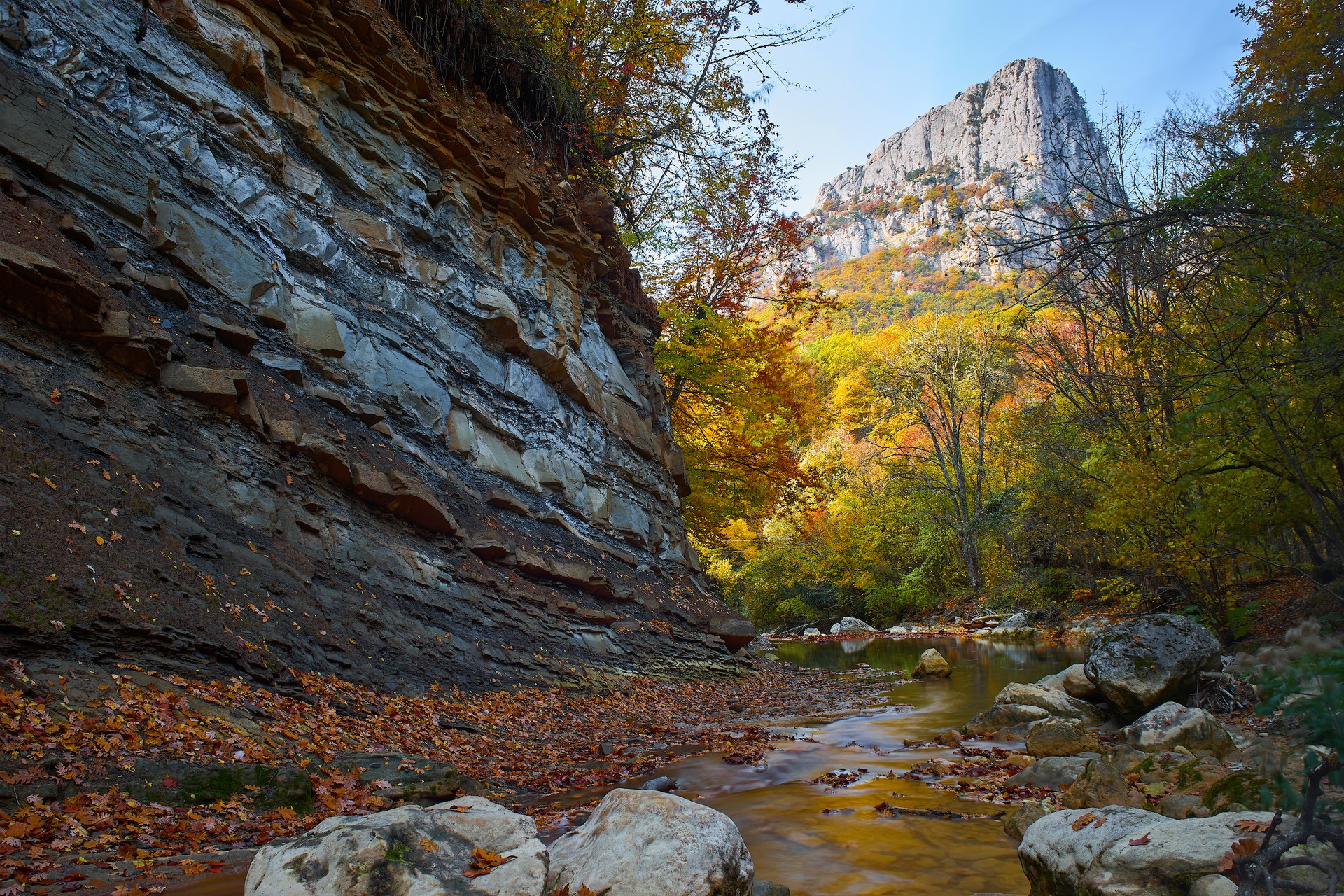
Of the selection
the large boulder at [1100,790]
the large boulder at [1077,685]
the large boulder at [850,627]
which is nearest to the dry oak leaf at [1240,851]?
the large boulder at [1100,790]

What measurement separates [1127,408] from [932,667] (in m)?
7.97

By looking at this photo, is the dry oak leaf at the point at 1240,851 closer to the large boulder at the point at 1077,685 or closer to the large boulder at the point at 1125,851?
the large boulder at the point at 1125,851

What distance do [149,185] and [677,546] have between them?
474 inches

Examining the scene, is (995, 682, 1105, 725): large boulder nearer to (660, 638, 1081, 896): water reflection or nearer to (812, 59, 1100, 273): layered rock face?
(660, 638, 1081, 896): water reflection

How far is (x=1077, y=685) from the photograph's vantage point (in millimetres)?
10914

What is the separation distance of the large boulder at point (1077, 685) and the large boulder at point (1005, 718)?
4.33ft

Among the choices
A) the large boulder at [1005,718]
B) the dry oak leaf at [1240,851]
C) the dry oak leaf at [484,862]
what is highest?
the dry oak leaf at [1240,851]

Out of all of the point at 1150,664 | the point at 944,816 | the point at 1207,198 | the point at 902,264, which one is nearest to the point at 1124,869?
the point at 944,816

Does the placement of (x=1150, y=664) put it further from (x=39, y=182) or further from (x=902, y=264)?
(x=902, y=264)

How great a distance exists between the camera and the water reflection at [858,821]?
4.74 meters

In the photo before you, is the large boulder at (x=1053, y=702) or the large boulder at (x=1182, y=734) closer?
the large boulder at (x=1182, y=734)

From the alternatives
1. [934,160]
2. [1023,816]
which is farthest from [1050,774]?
[934,160]

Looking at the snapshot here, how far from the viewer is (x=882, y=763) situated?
809 centimetres

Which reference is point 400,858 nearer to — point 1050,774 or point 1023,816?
point 1023,816
